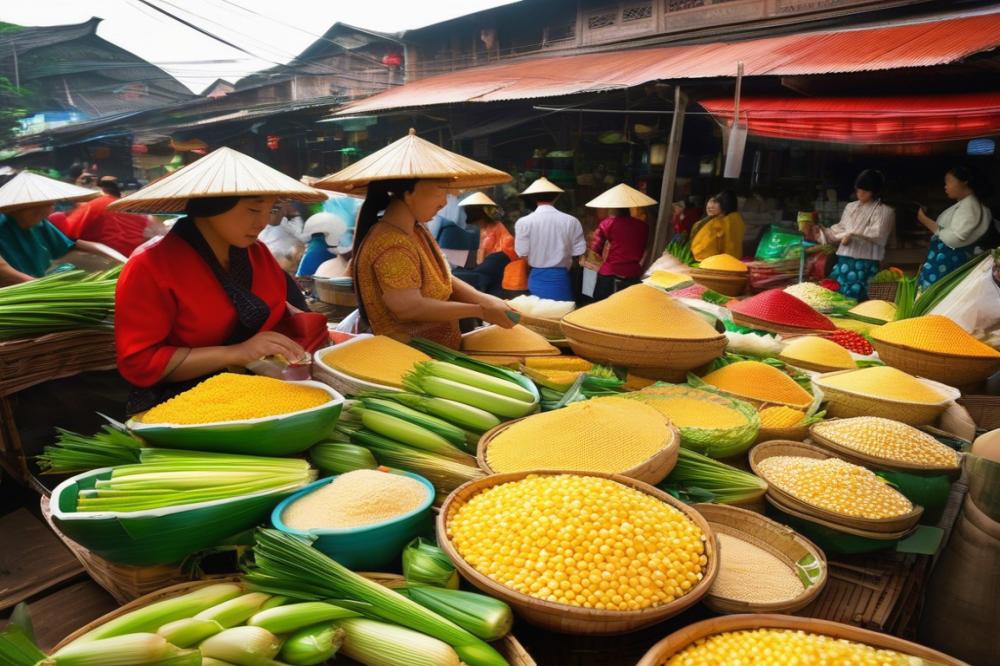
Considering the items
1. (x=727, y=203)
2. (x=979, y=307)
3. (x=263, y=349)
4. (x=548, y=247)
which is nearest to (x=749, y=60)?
(x=727, y=203)

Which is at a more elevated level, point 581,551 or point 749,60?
point 749,60

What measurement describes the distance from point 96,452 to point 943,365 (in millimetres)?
3125

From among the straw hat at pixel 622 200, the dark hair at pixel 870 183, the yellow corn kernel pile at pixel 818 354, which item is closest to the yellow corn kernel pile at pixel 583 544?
the yellow corn kernel pile at pixel 818 354

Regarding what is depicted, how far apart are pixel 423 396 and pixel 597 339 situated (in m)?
0.80

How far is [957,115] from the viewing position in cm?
434

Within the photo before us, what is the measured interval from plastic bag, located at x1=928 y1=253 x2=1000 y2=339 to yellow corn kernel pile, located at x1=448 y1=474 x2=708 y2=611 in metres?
2.84

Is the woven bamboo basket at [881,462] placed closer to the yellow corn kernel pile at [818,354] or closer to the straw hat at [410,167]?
the yellow corn kernel pile at [818,354]

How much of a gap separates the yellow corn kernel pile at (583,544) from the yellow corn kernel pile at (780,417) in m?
0.93

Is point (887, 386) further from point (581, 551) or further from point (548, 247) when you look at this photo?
point (548, 247)

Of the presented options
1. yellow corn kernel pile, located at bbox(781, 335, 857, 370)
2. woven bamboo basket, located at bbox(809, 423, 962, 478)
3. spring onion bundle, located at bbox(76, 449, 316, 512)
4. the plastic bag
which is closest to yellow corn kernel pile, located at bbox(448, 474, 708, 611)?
spring onion bundle, located at bbox(76, 449, 316, 512)

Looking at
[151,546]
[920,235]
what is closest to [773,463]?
[151,546]

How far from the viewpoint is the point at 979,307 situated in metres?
3.28

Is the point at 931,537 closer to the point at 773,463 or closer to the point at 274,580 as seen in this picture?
the point at 773,463

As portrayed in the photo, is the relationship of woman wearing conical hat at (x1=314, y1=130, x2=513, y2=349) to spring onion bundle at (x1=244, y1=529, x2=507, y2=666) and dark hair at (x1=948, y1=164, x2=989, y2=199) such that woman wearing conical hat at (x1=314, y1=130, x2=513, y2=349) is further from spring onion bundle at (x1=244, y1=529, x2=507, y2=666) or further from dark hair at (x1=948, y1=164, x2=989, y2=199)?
dark hair at (x1=948, y1=164, x2=989, y2=199)
